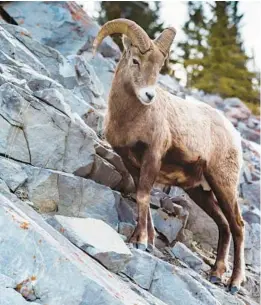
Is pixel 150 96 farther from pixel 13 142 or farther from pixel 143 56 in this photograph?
pixel 13 142

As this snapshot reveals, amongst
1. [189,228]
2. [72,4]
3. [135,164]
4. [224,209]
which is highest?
[72,4]

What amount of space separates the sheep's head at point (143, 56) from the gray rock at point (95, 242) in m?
1.93

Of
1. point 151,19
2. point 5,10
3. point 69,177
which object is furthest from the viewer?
point 151,19

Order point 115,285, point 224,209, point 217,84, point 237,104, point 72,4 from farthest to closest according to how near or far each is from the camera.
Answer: point 217,84
point 237,104
point 72,4
point 224,209
point 115,285

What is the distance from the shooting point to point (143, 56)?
6.86 meters

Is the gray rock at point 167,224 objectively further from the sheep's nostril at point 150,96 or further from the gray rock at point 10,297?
the gray rock at point 10,297

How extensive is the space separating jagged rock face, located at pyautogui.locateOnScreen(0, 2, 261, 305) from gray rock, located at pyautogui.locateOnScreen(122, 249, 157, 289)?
1cm

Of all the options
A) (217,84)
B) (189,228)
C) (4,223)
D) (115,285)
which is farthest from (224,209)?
(217,84)

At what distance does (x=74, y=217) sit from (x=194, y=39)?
90.3ft

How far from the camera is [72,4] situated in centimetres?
1652

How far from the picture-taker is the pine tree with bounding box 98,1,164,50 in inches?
922

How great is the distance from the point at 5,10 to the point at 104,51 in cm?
353

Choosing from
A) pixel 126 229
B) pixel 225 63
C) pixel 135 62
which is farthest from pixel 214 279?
pixel 225 63

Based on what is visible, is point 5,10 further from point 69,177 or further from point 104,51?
point 69,177
